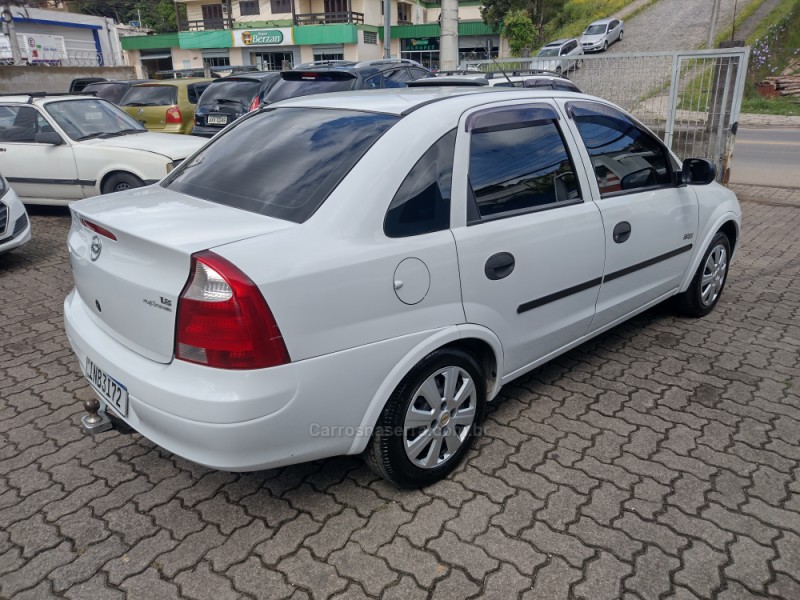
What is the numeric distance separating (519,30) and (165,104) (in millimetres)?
32963

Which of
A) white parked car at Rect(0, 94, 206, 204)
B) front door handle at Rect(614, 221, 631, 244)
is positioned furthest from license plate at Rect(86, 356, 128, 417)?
white parked car at Rect(0, 94, 206, 204)

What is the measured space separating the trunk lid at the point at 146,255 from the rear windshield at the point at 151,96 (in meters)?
9.55

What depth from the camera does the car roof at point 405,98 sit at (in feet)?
9.45

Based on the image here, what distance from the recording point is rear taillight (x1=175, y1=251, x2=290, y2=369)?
6.95 ft

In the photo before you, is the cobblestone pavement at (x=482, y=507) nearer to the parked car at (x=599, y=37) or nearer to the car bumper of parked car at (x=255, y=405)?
the car bumper of parked car at (x=255, y=405)

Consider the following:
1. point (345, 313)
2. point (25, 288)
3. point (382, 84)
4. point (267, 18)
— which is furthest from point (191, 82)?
point (267, 18)

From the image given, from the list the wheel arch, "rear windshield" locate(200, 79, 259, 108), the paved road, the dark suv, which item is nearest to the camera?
the wheel arch

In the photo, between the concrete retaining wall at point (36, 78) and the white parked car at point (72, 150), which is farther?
the concrete retaining wall at point (36, 78)

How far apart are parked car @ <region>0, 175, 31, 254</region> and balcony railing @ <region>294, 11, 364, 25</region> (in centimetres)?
4335

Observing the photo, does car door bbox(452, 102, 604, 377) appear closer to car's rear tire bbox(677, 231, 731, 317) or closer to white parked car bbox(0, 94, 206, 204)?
car's rear tire bbox(677, 231, 731, 317)

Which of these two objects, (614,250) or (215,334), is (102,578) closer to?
(215,334)

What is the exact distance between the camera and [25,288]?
5543 millimetres

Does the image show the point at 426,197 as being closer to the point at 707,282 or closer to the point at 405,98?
the point at 405,98

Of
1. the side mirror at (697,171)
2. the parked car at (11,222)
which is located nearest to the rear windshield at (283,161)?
the side mirror at (697,171)
